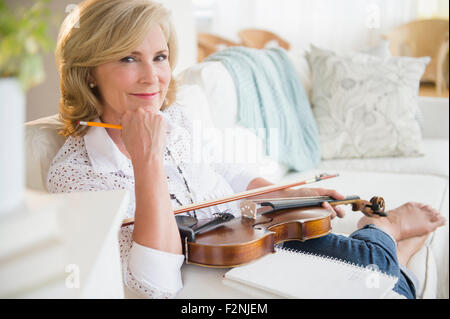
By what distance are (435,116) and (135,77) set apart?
2078 millimetres

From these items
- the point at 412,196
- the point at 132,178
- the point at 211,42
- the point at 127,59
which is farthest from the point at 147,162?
the point at 211,42

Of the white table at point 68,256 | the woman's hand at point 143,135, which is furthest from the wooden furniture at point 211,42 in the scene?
the white table at point 68,256

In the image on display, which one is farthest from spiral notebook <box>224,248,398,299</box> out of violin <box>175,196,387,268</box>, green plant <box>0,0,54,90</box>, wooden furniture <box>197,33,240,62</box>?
wooden furniture <box>197,33,240,62</box>

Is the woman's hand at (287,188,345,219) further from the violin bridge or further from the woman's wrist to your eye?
the woman's wrist

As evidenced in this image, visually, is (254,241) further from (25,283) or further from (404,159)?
(404,159)

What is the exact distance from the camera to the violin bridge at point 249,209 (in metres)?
1.27

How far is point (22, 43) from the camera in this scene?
18.9 inches

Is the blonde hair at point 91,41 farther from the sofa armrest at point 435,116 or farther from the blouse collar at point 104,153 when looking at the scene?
the sofa armrest at point 435,116

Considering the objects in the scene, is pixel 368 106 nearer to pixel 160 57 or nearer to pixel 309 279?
pixel 160 57

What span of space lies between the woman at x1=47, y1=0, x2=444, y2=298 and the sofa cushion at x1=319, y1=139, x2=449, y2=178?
3.08 ft

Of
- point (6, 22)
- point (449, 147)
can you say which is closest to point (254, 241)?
point (6, 22)

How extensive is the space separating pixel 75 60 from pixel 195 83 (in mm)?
811

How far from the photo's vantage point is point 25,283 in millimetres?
526

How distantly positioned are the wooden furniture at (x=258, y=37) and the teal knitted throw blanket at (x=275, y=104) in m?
2.77
